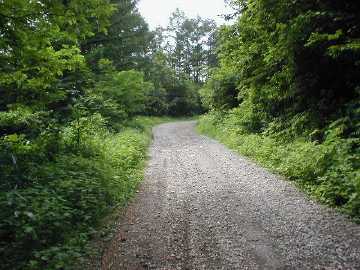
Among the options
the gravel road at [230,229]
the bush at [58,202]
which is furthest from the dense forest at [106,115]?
the gravel road at [230,229]

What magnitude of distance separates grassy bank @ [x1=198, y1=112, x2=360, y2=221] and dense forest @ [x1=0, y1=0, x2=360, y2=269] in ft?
0.10

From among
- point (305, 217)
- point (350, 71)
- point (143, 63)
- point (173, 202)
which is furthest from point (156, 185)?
point (143, 63)

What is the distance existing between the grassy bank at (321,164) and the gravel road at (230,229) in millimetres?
384

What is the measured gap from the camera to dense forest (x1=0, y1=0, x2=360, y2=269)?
5466 millimetres

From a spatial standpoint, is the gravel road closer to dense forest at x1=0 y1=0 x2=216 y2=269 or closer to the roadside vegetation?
dense forest at x1=0 y1=0 x2=216 y2=269

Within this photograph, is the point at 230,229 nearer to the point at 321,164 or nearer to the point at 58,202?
the point at 58,202

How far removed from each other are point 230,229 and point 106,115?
12957 millimetres

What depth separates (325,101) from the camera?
10.5 m

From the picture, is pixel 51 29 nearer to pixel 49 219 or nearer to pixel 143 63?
pixel 49 219

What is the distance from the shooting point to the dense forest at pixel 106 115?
5466 mm

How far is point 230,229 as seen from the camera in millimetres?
6070

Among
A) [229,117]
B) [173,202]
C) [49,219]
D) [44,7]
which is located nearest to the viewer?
[49,219]

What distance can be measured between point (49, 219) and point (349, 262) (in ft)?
14.6

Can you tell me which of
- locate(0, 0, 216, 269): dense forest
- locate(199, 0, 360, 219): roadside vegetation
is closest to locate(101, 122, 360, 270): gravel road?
locate(0, 0, 216, 269): dense forest
